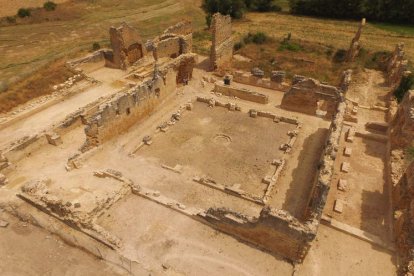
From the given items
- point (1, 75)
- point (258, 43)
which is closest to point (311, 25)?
point (258, 43)

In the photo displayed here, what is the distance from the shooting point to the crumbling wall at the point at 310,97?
21.4 m

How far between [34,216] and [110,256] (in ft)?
14.1

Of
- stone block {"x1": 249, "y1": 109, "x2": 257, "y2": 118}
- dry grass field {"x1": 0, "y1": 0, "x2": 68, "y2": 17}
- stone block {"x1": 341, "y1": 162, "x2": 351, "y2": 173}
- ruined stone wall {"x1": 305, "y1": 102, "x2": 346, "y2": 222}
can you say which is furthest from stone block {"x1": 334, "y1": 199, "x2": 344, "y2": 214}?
dry grass field {"x1": 0, "y1": 0, "x2": 68, "y2": 17}

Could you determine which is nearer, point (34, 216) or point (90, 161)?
point (34, 216)

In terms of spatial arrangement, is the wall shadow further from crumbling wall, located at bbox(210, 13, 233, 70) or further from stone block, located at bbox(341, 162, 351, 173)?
crumbling wall, located at bbox(210, 13, 233, 70)

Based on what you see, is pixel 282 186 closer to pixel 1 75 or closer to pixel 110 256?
pixel 110 256

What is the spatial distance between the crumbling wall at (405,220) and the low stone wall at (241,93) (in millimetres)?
11271

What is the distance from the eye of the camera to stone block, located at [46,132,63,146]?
18312mm

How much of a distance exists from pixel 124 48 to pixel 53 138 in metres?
12.5

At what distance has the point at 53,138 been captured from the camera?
60.0 feet

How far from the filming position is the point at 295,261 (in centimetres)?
1216

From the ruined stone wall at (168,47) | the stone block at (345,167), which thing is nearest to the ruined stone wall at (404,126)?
the stone block at (345,167)

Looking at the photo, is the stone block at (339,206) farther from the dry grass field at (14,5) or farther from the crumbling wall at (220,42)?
the dry grass field at (14,5)

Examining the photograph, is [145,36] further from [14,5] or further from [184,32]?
[14,5]
